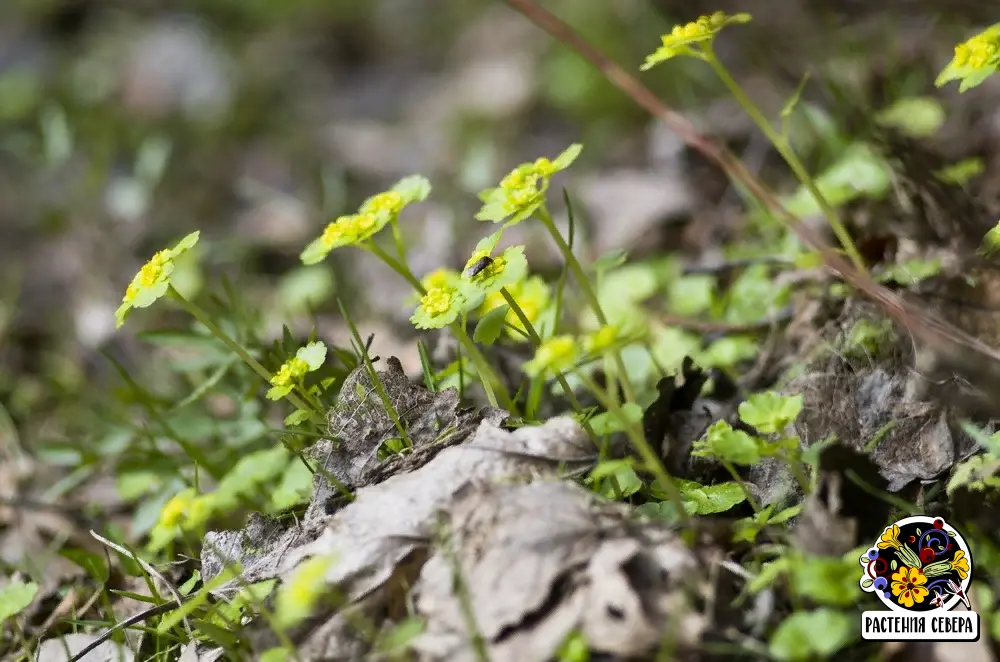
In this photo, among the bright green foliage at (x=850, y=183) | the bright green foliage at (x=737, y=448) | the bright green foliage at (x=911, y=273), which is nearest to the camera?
the bright green foliage at (x=737, y=448)

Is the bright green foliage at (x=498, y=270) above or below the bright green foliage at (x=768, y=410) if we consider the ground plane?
above

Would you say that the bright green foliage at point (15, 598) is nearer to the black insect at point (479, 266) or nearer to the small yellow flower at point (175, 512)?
the small yellow flower at point (175, 512)

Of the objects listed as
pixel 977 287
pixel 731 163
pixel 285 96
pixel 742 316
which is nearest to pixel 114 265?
pixel 285 96

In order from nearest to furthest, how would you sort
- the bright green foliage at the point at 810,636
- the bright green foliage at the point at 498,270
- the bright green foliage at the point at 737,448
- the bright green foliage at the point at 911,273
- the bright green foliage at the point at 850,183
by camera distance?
the bright green foliage at the point at 810,636, the bright green foliage at the point at 737,448, the bright green foliage at the point at 498,270, the bright green foliage at the point at 911,273, the bright green foliage at the point at 850,183

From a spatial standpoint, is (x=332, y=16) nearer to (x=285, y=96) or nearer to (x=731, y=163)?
(x=285, y=96)

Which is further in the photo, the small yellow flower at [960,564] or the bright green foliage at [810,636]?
the small yellow flower at [960,564]

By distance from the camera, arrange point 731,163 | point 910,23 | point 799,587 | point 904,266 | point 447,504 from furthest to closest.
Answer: point 910,23, point 904,266, point 731,163, point 447,504, point 799,587

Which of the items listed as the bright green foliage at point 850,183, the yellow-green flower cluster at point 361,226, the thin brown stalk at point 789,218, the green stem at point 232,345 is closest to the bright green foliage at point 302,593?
the green stem at point 232,345
